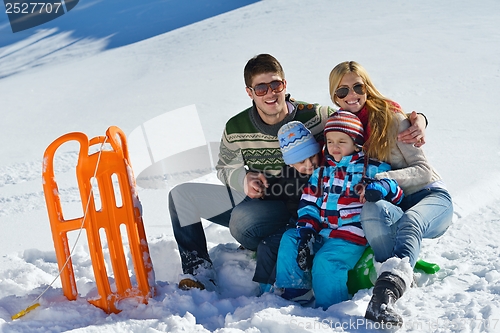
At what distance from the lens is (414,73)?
7.52 meters

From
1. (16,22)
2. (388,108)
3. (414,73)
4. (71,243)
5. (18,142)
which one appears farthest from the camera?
(16,22)

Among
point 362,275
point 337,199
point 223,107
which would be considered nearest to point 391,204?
point 337,199

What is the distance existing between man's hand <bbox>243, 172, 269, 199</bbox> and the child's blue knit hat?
Result: 0.18 meters

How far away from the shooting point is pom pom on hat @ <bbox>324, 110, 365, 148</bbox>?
2.63 m

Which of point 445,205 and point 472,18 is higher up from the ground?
point 472,18

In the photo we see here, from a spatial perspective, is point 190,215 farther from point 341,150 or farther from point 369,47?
point 369,47

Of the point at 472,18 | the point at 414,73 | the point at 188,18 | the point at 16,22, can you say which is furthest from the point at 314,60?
the point at 16,22

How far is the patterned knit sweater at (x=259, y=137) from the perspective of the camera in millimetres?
2945

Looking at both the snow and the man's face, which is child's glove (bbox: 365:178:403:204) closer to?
the snow

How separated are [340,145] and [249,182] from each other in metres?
0.52

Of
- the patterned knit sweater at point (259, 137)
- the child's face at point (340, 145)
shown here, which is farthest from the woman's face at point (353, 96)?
the child's face at point (340, 145)

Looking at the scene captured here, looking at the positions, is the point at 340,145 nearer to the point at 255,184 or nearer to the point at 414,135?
the point at 414,135

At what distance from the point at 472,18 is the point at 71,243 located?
29.0ft

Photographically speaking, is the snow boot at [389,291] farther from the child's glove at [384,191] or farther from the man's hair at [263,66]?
the man's hair at [263,66]
